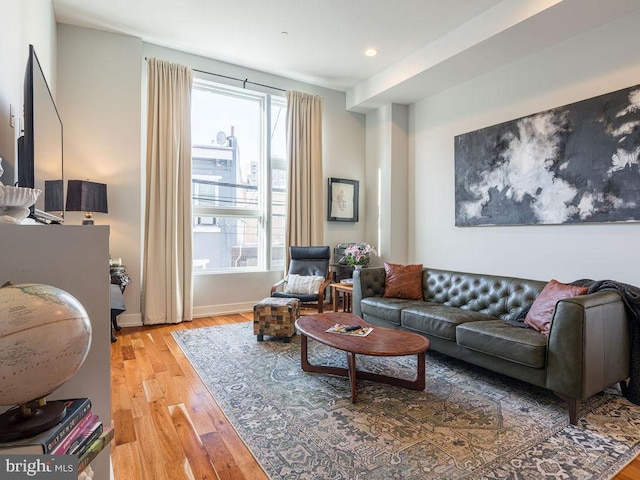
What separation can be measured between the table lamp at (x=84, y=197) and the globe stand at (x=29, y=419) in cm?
295

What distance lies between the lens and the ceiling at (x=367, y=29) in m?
3.19

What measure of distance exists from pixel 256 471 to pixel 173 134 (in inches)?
153

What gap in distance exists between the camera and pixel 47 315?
86 centimetres

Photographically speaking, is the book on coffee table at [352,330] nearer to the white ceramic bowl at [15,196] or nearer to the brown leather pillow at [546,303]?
the brown leather pillow at [546,303]

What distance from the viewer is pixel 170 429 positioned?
2020mm

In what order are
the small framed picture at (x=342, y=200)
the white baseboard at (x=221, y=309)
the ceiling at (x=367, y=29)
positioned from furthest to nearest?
the small framed picture at (x=342, y=200), the white baseboard at (x=221, y=309), the ceiling at (x=367, y=29)

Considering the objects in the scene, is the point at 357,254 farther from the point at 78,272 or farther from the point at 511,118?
the point at 78,272

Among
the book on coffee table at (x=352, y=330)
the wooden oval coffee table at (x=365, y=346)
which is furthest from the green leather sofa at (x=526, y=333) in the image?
the book on coffee table at (x=352, y=330)

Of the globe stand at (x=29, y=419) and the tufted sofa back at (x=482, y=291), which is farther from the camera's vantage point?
the tufted sofa back at (x=482, y=291)

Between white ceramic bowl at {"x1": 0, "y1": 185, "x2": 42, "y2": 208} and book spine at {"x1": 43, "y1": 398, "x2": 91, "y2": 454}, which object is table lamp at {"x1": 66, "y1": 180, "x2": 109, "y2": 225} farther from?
book spine at {"x1": 43, "y1": 398, "x2": 91, "y2": 454}

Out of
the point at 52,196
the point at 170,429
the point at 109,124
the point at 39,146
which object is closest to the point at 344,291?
the point at 170,429

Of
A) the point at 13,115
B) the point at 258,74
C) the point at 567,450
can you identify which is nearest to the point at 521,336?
the point at 567,450

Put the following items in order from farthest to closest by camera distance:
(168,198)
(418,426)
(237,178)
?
(237,178), (168,198), (418,426)

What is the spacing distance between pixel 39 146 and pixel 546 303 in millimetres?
3400
